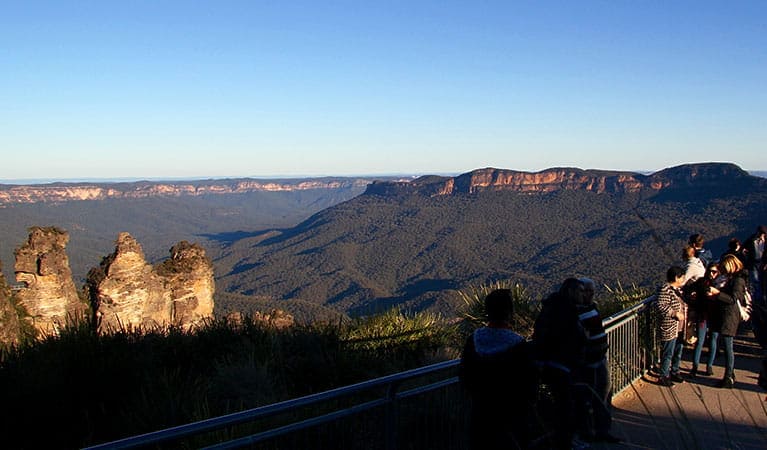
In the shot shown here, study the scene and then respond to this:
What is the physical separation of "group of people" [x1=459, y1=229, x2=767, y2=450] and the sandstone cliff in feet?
264

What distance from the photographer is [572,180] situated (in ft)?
412

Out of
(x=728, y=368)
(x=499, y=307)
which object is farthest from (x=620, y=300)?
(x=499, y=307)

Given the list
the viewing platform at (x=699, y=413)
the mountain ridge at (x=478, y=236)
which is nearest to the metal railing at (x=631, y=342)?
the viewing platform at (x=699, y=413)

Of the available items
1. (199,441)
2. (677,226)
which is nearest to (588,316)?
(199,441)

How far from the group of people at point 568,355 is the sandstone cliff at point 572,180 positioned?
264 feet

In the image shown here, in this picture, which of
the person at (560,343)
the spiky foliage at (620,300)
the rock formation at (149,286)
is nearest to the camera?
the person at (560,343)

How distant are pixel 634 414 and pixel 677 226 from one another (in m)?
77.3

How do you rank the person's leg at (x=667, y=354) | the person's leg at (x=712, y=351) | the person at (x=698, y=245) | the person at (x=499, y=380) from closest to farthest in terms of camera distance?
the person at (x=499, y=380)
the person's leg at (x=667, y=354)
the person's leg at (x=712, y=351)
the person at (x=698, y=245)

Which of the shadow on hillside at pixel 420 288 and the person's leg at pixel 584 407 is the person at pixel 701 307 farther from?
the shadow on hillside at pixel 420 288

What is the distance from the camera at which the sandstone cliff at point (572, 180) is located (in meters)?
92.1

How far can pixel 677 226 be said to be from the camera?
2990 inches

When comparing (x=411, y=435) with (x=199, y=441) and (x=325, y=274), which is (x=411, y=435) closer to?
(x=199, y=441)

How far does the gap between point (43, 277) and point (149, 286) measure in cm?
308

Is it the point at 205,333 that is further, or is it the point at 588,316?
the point at 205,333
